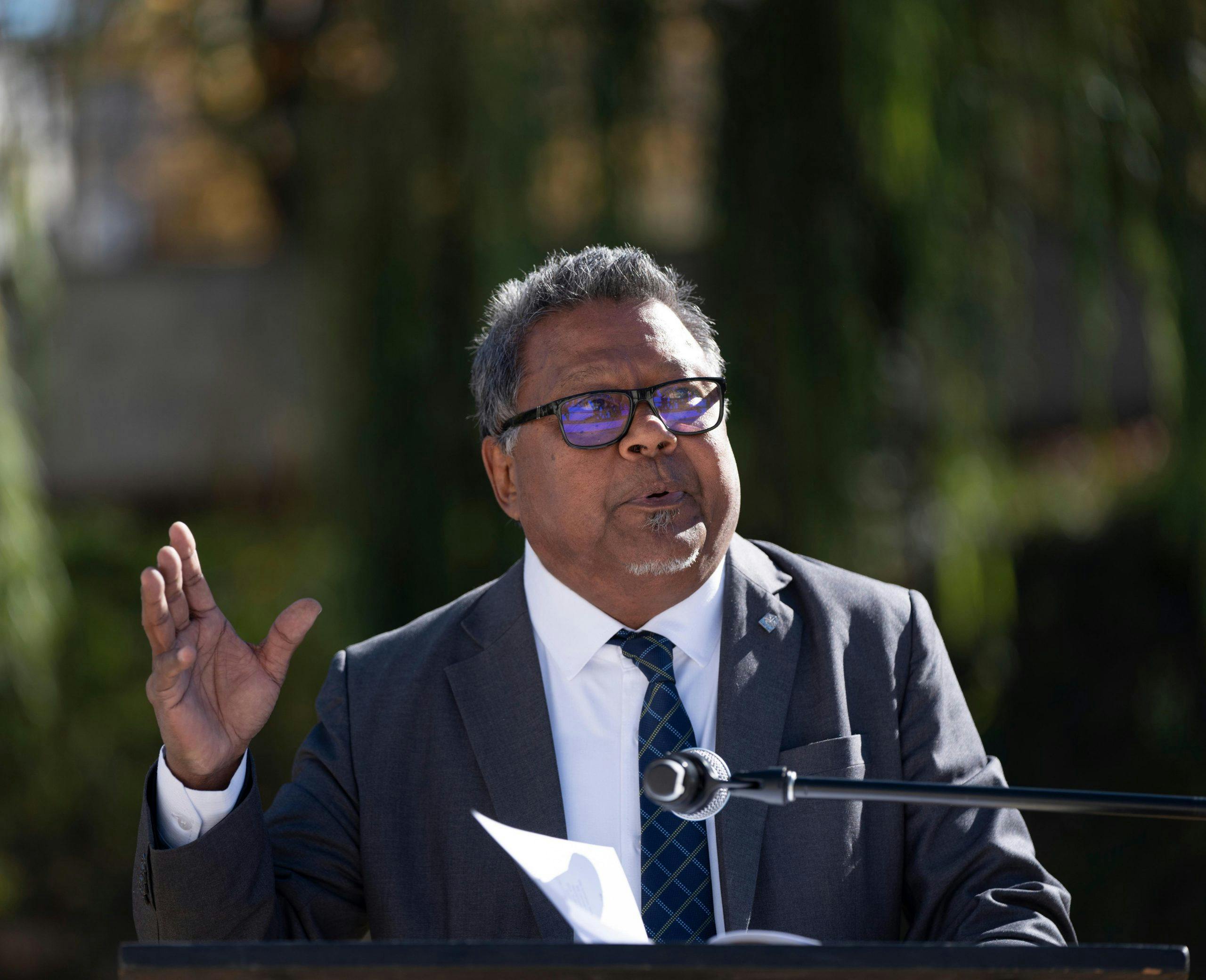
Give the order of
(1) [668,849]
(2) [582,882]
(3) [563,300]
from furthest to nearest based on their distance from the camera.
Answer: (3) [563,300]
(1) [668,849]
(2) [582,882]

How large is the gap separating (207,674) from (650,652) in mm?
729

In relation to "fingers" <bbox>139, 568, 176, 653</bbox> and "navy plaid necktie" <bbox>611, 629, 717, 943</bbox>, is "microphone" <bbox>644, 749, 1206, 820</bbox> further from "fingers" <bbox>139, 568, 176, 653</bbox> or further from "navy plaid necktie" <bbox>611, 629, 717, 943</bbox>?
"fingers" <bbox>139, 568, 176, 653</bbox>

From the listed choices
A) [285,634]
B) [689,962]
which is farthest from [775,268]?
[689,962]

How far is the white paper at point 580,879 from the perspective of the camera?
1.55 m

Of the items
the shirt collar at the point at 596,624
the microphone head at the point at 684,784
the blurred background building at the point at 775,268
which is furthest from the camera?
the blurred background building at the point at 775,268

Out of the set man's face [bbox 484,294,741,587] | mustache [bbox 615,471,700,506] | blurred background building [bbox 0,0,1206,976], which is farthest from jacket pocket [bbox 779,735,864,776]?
blurred background building [bbox 0,0,1206,976]

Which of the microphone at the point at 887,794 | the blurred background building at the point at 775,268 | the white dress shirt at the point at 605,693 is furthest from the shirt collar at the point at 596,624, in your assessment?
the blurred background building at the point at 775,268

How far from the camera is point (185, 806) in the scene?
1.98 m

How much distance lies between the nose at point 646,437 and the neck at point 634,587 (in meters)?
0.19

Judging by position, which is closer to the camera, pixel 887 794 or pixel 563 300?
pixel 887 794

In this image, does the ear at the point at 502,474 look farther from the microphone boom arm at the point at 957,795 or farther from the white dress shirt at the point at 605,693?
the microphone boom arm at the point at 957,795

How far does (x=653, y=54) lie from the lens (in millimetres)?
4180

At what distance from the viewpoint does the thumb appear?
1.98m

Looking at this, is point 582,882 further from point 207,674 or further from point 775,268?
point 775,268
